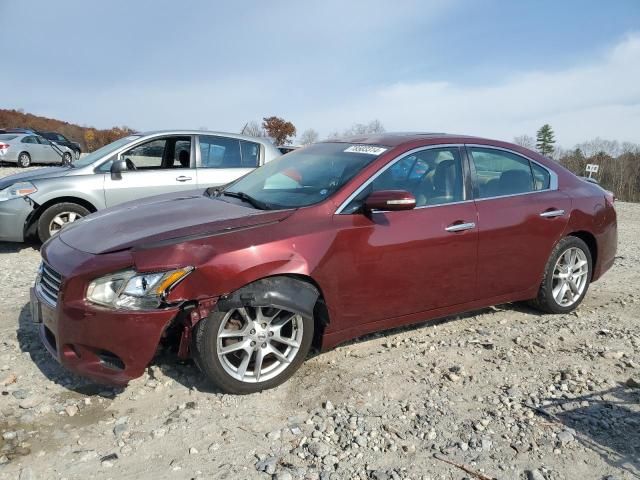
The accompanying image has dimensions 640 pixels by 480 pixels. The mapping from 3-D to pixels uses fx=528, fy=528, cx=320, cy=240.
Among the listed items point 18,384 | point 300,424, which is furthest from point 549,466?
point 18,384

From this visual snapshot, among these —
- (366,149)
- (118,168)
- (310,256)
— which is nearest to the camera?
(310,256)

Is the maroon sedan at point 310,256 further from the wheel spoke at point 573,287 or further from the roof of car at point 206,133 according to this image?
the roof of car at point 206,133

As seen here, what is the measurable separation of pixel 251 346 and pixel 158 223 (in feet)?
3.29

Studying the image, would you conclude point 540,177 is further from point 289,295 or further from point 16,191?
point 16,191

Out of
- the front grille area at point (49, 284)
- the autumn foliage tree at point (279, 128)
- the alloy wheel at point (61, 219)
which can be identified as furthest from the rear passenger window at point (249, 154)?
the autumn foliage tree at point (279, 128)

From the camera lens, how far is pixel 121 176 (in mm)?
6801

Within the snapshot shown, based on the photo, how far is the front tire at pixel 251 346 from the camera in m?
3.08

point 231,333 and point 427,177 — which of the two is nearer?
point 231,333

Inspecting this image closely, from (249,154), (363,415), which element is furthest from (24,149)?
(363,415)

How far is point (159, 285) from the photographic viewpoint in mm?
2945

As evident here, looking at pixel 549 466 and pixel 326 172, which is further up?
pixel 326 172

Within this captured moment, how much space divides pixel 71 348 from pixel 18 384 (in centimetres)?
62

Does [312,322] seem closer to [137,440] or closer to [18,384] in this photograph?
[137,440]

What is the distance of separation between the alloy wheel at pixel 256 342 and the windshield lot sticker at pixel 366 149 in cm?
140
